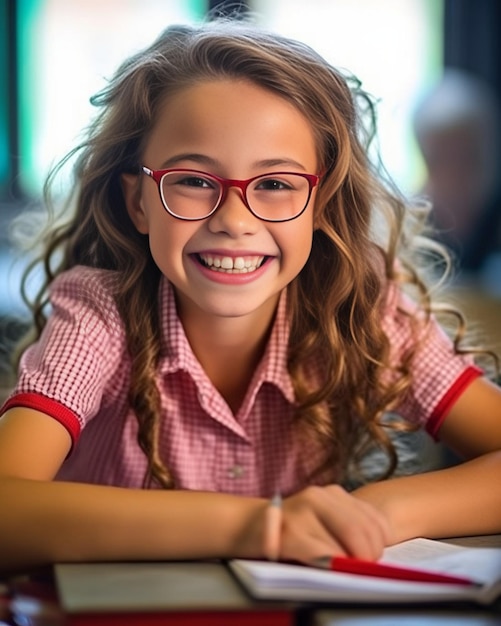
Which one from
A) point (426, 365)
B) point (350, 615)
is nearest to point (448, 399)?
point (426, 365)

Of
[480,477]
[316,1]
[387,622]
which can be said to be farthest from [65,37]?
[387,622]

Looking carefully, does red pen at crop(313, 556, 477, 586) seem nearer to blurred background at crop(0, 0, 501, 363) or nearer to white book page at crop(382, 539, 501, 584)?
white book page at crop(382, 539, 501, 584)

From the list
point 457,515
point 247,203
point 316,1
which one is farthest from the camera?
point 316,1

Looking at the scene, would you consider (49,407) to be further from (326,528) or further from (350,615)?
(350,615)

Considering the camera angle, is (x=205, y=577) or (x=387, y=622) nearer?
(x=387, y=622)

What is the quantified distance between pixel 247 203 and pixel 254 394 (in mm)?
Result: 298

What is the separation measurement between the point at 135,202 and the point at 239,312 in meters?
0.22

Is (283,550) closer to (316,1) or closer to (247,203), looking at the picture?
(247,203)

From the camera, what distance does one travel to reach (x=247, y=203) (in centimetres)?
133

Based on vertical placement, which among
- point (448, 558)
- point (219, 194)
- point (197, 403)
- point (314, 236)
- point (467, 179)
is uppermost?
point (219, 194)

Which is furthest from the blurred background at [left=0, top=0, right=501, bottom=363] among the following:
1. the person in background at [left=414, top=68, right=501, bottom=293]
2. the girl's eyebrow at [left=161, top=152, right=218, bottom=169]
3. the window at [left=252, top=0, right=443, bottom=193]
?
the girl's eyebrow at [left=161, top=152, right=218, bottom=169]

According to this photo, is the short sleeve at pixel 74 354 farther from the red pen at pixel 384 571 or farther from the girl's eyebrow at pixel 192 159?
the red pen at pixel 384 571

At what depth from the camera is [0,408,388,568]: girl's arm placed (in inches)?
41.1

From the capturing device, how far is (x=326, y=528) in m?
1.05
